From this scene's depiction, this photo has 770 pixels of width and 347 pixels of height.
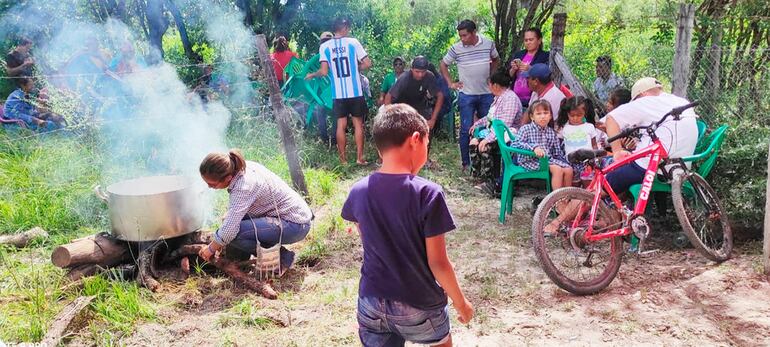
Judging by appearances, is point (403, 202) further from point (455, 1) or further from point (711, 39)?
point (455, 1)

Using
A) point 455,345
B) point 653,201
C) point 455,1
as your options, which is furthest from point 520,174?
point 455,1

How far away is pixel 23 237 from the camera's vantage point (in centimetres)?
479

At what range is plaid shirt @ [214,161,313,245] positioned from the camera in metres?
3.87

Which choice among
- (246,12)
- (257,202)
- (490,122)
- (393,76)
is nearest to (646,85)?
(490,122)

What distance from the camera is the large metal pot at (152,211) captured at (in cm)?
395

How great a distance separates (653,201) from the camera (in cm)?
474

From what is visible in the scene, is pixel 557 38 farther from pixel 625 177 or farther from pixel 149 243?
pixel 149 243

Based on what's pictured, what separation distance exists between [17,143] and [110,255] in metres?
3.34

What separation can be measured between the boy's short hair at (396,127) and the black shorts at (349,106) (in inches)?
205

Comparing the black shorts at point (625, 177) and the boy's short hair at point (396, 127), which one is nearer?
the boy's short hair at point (396, 127)

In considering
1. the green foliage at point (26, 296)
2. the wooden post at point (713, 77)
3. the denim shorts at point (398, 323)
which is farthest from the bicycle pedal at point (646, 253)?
the green foliage at point (26, 296)

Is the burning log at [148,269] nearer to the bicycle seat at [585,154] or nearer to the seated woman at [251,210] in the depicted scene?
the seated woman at [251,210]

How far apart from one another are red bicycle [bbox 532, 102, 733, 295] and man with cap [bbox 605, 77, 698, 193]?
0.36 ft

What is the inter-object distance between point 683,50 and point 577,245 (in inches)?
88.4
